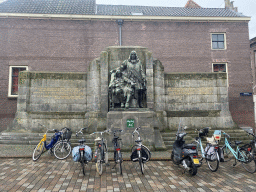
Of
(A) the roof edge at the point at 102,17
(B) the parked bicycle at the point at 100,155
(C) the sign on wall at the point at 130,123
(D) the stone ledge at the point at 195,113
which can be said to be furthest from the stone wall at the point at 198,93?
(A) the roof edge at the point at 102,17

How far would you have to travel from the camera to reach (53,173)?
563 centimetres

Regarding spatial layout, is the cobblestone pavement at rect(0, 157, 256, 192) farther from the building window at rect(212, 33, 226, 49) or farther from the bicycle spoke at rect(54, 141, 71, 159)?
the building window at rect(212, 33, 226, 49)

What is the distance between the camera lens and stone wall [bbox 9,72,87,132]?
Result: 10828mm

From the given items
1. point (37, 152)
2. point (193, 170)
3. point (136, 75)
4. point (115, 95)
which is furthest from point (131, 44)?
point (193, 170)

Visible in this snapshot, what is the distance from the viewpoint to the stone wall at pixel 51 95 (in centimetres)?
1083

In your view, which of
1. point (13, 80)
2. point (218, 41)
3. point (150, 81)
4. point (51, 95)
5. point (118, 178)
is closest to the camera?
point (118, 178)

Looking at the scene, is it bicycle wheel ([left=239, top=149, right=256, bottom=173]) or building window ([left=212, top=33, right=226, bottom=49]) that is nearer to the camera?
bicycle wheel ([left=239, top=149, right=256, bottom=173])

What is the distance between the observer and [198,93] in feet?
38.2

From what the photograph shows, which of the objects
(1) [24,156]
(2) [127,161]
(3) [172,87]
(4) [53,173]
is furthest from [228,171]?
(1) [24,156]

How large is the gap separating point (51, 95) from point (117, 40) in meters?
10.9

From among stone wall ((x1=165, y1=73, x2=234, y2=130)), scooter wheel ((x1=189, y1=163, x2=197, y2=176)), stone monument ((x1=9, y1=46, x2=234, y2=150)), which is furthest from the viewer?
stone wall ((x1=165, y1=73, x2=234, y2=130))

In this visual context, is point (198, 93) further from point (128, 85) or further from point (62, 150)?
point (62, 150)

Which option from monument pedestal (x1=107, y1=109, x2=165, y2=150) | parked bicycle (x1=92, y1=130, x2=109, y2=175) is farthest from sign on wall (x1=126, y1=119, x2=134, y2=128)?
parked bicycle (x1=92, y1=130, x2=109, y2=175)

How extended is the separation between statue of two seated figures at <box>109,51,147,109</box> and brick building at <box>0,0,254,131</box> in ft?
33.6
